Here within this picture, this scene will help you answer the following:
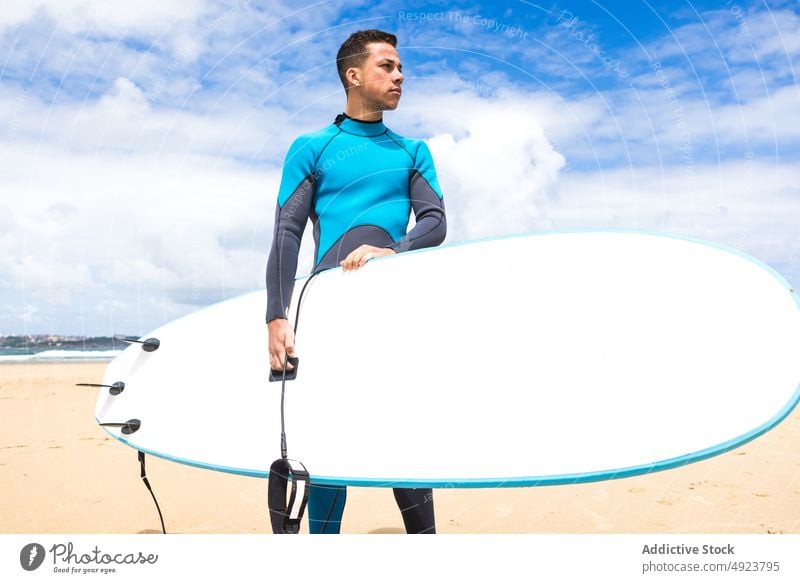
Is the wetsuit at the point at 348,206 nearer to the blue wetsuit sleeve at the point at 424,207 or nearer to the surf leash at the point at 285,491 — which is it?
the blue wetsuit sleeve at the point at 424,207

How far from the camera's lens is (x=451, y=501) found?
2.73 m

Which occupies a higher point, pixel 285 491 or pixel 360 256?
pixel 360 256

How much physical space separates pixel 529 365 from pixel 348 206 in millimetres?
642

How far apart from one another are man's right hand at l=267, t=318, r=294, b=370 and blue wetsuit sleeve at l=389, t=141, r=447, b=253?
13.9 inches

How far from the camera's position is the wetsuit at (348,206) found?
1.51 metres

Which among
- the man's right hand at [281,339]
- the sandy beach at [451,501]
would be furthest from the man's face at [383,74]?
the sandy beach at [451,501]

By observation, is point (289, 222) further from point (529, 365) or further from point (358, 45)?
point (529, 365)

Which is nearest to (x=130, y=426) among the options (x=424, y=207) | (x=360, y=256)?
(x=360, y=256)

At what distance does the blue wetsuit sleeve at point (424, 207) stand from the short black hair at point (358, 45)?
0.94ft

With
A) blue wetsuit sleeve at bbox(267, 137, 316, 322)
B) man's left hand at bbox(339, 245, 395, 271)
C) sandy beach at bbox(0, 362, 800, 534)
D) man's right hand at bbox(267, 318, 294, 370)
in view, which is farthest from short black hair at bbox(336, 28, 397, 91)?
sandy beach at bbox(0, 362, 800, 534)

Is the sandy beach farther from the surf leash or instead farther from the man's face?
the man's face

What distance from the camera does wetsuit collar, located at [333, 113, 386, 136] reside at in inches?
62.7

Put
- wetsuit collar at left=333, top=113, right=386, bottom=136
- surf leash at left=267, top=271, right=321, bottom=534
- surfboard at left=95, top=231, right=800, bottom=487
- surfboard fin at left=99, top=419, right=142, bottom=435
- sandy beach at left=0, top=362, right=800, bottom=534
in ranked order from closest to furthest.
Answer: surfboard at left=95, top=231, right=800, bottom=487 → surf leash at left=267, top=271, right=321, bottom=534 → wetsuit collar at left=333, top=113, right=386, bottom=136 → surfboard fin at left=99, top=419, right=142, bottom=435 → sandy beach at left=0, top=362, right=800, bottom=534
